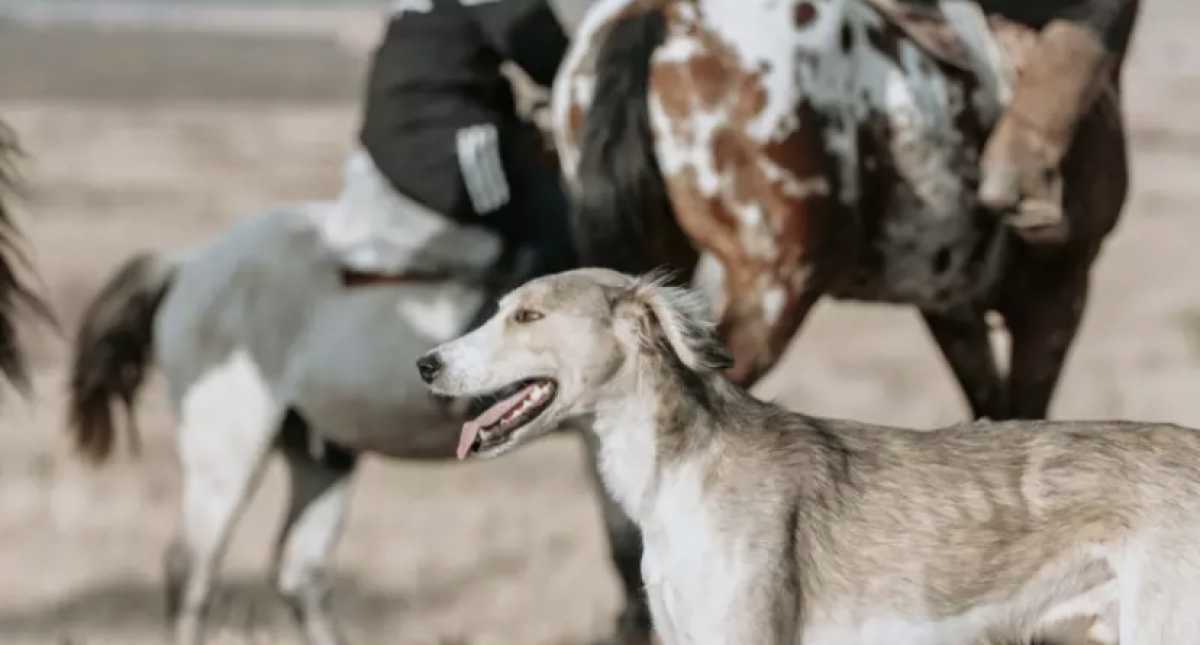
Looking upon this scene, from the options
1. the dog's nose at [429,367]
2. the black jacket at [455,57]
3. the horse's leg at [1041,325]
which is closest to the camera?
the dog's nose at [429,367]

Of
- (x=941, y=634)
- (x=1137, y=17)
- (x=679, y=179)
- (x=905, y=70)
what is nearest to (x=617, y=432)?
(x=941, y=634)

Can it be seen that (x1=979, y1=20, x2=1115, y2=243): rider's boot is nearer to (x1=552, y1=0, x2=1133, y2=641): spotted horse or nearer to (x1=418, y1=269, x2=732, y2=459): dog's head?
(x1=552, y1=0, x2=1133, y2=641): spotted horse

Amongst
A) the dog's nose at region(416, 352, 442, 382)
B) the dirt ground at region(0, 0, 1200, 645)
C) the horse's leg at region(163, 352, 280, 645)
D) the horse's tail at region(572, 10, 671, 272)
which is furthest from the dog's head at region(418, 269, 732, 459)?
the horse's leg at region(163, 352, 280, 645)

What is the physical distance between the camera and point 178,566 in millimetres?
8031

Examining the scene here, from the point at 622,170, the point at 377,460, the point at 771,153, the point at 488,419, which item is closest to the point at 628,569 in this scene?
the point at 622,170

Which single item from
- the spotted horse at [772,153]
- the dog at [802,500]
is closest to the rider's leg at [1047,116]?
the spotted horse at [772,153]

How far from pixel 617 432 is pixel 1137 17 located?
3374mm

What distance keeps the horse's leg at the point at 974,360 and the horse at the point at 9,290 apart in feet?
9.23

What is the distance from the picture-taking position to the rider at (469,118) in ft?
24.4

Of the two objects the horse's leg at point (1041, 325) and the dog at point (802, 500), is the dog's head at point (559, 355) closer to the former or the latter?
the dog at point (802, 500)

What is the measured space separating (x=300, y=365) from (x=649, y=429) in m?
3.22

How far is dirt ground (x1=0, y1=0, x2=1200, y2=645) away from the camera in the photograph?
935cm

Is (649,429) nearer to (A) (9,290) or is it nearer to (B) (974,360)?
(A) (9,290)

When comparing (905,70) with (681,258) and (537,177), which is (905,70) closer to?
(681,258)
